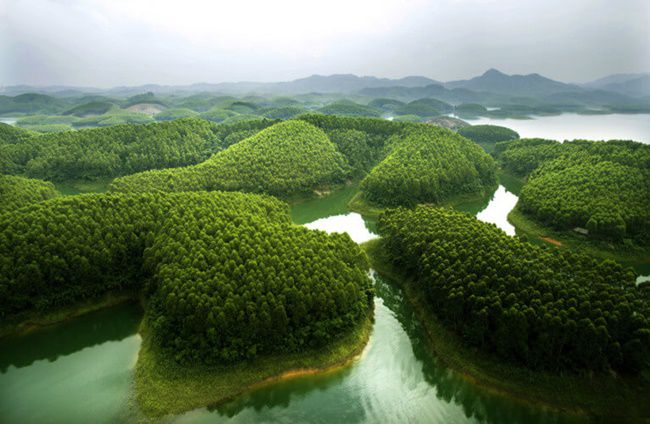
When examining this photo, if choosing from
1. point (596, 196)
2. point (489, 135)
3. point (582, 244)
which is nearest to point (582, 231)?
point (582, 244)

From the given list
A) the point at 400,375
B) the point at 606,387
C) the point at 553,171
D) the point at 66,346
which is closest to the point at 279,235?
the point at 400,375

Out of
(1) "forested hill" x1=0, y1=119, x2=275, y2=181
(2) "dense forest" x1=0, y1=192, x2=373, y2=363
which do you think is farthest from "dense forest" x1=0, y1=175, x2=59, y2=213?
(2) "dense forest" x1=0, y1=192, x2=373, y2=363

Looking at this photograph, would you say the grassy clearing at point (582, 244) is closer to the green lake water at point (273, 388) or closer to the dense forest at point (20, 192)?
the green lake water at point (273, 388)

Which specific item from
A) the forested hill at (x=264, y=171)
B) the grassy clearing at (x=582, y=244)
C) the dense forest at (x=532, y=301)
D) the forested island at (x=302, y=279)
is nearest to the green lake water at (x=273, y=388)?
the forested island at (x=302, y=279)

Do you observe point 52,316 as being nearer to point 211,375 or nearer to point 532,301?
point 211,375

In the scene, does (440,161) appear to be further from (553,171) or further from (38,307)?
(38,307)

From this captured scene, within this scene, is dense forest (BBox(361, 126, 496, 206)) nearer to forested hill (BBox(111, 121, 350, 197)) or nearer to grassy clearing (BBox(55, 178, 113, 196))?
forested hill (BBox(111, 121, 350, 197))

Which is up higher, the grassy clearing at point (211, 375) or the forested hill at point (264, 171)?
the forested hill at point (264, 171)
